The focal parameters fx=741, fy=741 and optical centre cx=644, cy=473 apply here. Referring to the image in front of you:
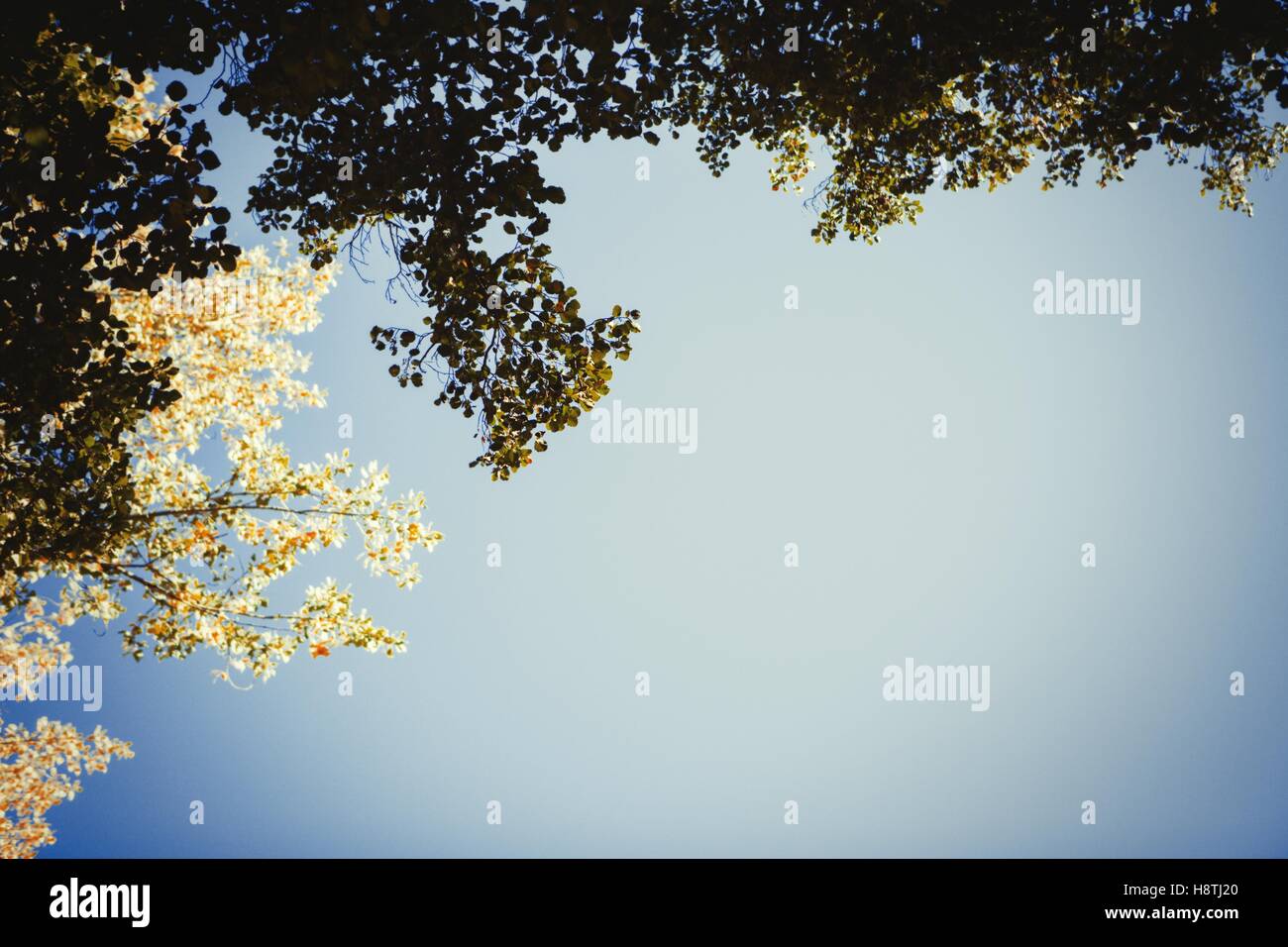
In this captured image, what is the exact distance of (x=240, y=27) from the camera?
5.68 metres

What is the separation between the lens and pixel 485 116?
6.36 m

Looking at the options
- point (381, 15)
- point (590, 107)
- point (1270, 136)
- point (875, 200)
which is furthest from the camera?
point (875, 200)

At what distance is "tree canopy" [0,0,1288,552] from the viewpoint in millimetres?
5414

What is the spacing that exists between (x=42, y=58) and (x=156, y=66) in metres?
0.86

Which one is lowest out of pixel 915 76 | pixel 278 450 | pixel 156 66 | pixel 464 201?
pixel 278 450

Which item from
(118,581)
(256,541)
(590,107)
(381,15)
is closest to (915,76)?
(590,107)

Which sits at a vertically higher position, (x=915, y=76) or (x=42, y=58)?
(x=915, y=76)

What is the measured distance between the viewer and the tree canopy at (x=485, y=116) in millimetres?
5414
